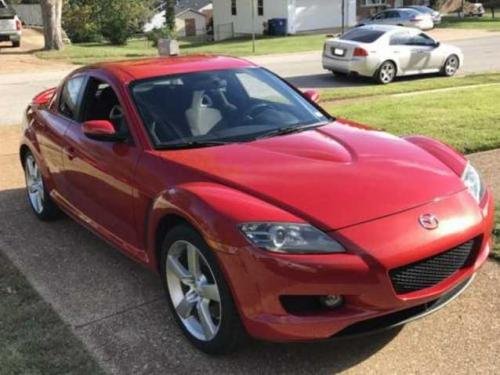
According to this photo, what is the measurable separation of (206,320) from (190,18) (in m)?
69.4

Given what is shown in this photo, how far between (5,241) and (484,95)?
920 cm

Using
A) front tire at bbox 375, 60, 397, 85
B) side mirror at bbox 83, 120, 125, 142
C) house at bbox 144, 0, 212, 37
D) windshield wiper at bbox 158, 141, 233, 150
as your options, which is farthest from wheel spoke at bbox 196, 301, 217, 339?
house at bbox 144, 0, 212, 37

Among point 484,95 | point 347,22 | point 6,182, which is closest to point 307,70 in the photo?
point 484,95

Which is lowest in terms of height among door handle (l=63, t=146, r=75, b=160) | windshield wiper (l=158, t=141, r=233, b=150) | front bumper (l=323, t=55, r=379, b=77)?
front bumper (l=323, t=55, r=379, b=77)

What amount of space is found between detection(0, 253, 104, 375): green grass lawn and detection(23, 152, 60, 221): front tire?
145cm

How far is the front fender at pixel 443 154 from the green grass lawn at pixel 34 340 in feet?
8.02

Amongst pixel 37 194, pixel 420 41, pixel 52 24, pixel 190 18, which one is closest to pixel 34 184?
pixel 37 194

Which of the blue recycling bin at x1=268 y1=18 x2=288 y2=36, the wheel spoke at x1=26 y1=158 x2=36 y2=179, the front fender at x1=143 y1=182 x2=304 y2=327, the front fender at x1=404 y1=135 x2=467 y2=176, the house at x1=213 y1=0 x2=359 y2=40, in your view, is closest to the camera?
the front fender at x1=143 y1=182 x2=304 y2=327

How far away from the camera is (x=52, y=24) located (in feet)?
89.6

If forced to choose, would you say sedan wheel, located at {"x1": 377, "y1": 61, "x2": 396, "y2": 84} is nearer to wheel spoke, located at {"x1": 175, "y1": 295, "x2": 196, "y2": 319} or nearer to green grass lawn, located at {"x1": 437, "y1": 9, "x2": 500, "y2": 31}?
wheel spoke, located at {"x1": 175, "y1": 295, "x2": 196, "y2": 319}

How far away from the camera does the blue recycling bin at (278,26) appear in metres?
43.9

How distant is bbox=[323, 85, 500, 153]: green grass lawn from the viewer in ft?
28.6

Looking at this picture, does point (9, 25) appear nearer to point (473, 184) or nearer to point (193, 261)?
point (193, 261)

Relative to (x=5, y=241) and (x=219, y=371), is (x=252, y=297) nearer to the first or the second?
(x=219, y=371)
